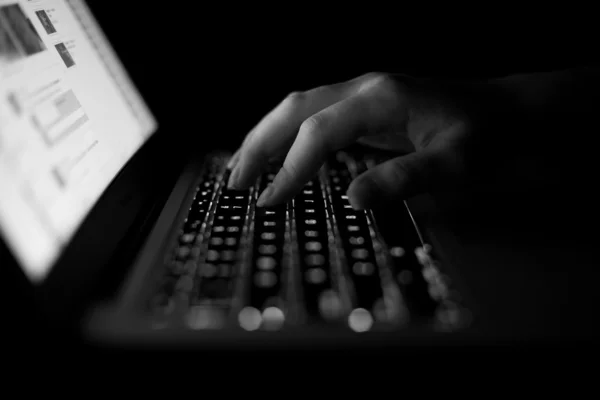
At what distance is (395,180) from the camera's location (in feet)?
2.00

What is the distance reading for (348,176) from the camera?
0.84m

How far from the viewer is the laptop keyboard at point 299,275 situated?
0.44m

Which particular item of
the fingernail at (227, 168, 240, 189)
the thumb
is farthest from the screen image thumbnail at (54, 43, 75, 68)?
the thumb

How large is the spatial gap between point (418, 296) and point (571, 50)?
0.94 m

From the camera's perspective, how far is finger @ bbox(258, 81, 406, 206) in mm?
647

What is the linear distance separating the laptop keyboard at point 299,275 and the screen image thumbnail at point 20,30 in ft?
0.86

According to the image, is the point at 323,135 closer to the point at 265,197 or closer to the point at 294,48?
the point at 265,197

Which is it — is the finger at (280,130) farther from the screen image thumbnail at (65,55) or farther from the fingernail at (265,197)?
the screen image thumbnail at (65,55)

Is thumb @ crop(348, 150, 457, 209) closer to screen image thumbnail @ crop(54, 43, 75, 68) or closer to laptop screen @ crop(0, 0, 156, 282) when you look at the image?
laptop screen @ crop(0, 0, 156, 282)

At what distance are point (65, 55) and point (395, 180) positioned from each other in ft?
1.54

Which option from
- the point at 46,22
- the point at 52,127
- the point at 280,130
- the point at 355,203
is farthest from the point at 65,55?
the point at 355,203

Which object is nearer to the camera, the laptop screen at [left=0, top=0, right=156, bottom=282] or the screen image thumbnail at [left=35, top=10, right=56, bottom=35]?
the laptop screen at [left=0, top=0, right=156, bottom=282]

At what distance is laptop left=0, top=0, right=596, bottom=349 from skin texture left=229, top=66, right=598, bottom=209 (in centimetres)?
4

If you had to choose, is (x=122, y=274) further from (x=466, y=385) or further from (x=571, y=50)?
(x=571, y=50)
